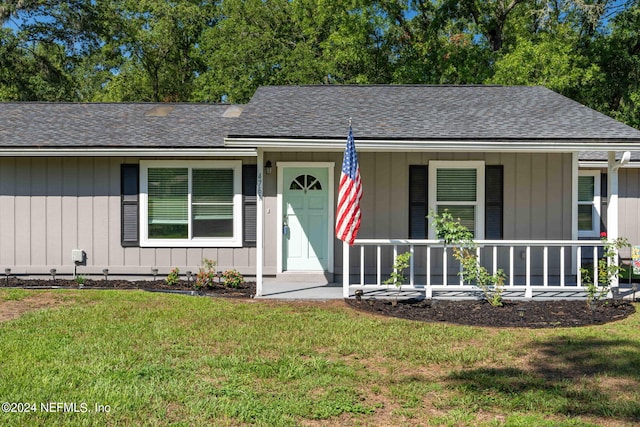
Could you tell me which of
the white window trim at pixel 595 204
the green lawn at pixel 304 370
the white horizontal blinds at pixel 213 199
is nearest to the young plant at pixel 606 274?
the green lawn at pixel 304 370

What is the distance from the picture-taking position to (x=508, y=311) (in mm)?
8148

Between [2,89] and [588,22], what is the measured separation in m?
25.1

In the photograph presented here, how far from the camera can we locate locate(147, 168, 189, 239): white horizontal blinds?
36.0ft

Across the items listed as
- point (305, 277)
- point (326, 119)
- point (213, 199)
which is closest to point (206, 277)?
point (213, 199)

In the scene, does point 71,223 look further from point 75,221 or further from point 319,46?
point 319,46

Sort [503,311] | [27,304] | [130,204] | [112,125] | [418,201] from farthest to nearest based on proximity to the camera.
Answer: [112,125]
[130,204]
[418,201]
[27,304]
[503,311]

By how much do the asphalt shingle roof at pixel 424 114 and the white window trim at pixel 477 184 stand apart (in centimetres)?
75

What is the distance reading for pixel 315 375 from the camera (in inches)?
207

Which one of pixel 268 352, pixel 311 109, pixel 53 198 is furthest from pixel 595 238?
pixel 53 198

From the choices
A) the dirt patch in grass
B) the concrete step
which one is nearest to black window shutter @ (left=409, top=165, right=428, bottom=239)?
the concrete step

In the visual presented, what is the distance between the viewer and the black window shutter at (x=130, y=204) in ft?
35.8

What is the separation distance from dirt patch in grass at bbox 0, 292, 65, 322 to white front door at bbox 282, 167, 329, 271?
12.5 feet

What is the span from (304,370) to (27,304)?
498 centimetres

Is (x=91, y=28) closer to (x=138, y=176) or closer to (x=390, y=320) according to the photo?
(x=138, y=176)
